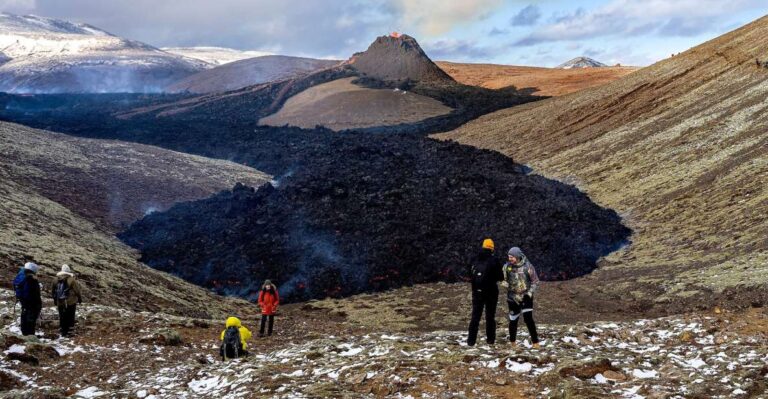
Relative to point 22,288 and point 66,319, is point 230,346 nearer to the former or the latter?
point 66,319

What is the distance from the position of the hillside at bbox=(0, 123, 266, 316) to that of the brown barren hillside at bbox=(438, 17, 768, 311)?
45.7ft

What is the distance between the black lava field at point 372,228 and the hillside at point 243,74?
Answer: 228 feet

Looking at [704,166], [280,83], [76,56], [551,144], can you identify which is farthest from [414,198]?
[76,56]

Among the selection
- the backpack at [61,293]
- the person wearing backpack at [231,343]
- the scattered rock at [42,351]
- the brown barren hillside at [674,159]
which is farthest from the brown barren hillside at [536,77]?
the scattered rock at [42,351]

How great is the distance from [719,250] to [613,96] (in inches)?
1180

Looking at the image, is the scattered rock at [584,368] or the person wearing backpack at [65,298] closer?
the scattered rock at [584,368]

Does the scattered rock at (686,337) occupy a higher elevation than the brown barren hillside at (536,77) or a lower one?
lower

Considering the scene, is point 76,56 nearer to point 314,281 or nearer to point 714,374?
point 314,281

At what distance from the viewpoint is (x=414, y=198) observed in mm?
31984

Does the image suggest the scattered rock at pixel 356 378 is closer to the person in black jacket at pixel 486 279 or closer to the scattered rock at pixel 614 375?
the person in black jacket at pixel 486 279

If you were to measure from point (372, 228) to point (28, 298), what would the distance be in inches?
687

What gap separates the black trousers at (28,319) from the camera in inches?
483

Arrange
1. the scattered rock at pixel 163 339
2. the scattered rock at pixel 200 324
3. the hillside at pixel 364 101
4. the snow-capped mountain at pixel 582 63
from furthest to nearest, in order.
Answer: the snow-capped mountain at pixel 582 63, the hillside at pixel 364 101, the scattered rock at pixel 200 324, the scattered rock at pixel 163 339

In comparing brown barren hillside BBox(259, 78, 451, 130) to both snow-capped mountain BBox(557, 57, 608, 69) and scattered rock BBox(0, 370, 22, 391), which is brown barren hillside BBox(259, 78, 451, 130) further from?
snow-capped mountain BBox(557, 57, 608, 69)
